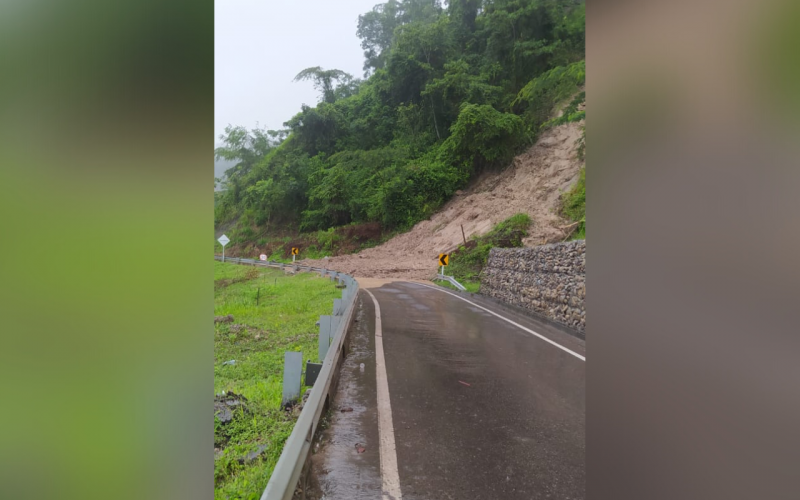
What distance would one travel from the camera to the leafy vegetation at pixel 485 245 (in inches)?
896

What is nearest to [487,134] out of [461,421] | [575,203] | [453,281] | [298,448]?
[575,203]

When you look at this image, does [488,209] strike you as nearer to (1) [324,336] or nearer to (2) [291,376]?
(1) [324,336]

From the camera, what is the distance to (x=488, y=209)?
28.7m

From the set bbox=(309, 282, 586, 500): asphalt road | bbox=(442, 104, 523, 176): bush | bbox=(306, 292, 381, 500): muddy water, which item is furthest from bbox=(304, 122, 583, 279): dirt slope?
bbox=(306, 292, 381, 500): muddy water

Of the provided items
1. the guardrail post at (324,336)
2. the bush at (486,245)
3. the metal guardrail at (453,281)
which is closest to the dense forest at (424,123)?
the bush at (486,245)

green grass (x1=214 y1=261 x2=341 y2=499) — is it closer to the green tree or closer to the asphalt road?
the asphalt road

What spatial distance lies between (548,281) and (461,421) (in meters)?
7.75

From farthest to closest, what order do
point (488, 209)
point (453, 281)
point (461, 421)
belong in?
point (488, 209) → point (453, 281) → point (461, 421)

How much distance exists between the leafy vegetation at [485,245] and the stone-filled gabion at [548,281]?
688 cm

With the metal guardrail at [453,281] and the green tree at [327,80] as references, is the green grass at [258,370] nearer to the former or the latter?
the metal guardrail at [453,281]

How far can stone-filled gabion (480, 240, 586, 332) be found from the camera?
973cm
